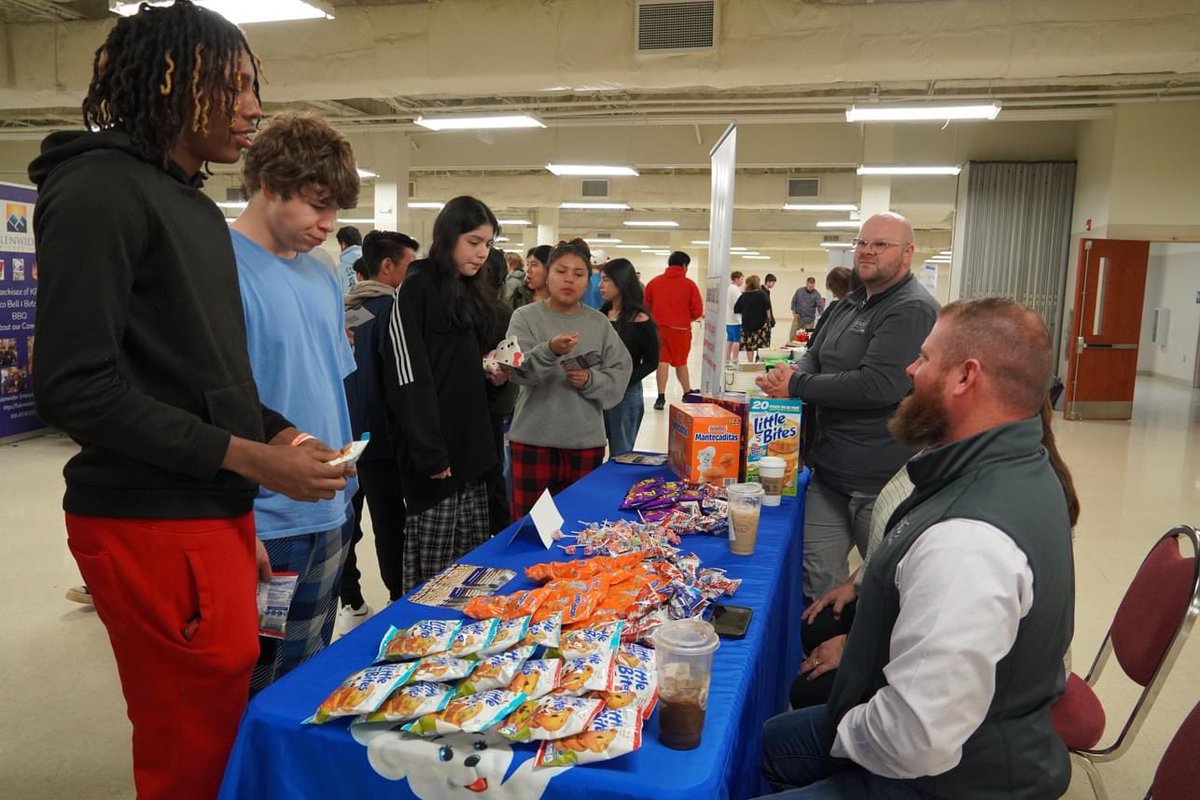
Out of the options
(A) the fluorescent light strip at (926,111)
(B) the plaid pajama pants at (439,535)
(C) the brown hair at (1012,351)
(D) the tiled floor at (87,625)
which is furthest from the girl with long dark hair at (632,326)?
(A) the fluorescent light strip at (926,111)

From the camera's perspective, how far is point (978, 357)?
4.52 feet

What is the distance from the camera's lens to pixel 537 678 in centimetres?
116

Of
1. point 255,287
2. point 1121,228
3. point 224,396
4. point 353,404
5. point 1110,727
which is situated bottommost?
point 1110,727

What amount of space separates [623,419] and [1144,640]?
3.11m

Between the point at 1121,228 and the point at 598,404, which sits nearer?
the point at 598,404

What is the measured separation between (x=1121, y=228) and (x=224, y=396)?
979 centimetres

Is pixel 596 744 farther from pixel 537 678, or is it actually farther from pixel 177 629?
pixel 177 629

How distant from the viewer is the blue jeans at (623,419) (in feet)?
15.2

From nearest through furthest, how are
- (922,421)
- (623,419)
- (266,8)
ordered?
1. (922,421)
2. (623,419)
3. (266,8)

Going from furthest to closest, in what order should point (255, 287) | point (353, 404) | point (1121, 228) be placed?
point (1121, 228)
point (353, 404)
point (255, 287)

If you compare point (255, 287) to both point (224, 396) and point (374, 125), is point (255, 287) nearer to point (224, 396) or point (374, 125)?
point (224, 396)

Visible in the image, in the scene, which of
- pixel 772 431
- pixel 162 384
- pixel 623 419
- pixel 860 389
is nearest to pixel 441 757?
pixel 162 384

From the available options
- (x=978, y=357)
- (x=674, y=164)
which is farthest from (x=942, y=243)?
(x=978, y=357)

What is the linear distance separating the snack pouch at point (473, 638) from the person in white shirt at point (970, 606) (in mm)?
555
